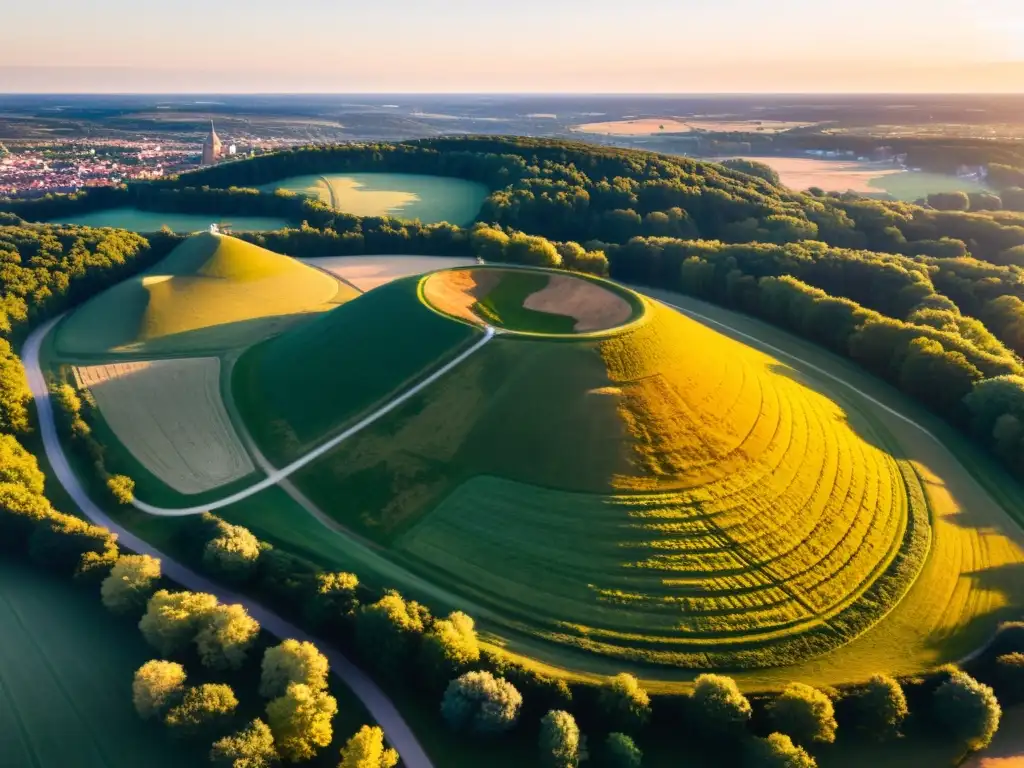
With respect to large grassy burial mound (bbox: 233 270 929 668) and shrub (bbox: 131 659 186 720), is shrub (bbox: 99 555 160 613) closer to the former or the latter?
shrub (bbox: 131 659 186 720)

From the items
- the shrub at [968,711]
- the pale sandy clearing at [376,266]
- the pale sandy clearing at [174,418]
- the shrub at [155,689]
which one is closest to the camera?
the shrub at [155,689]

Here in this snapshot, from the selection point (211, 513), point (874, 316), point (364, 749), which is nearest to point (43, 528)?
point (211, 513)

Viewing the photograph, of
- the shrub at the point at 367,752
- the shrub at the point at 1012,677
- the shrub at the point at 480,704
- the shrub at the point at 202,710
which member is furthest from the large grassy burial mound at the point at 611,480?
the shrub at the point at 202,710

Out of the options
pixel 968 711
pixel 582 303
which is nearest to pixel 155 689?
pixel 968 711

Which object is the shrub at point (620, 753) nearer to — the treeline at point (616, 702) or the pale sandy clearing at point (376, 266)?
the treeline at point (616, 702)

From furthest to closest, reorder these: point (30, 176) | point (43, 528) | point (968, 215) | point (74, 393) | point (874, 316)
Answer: point (30, 176) → point (968, 215) → point (874, 316) → point (74, 393) → point (43, 528)

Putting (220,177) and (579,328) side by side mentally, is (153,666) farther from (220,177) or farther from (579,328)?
(220,177)

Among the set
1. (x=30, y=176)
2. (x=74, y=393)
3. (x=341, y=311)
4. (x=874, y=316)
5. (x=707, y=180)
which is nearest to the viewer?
(x=74, y=393)
